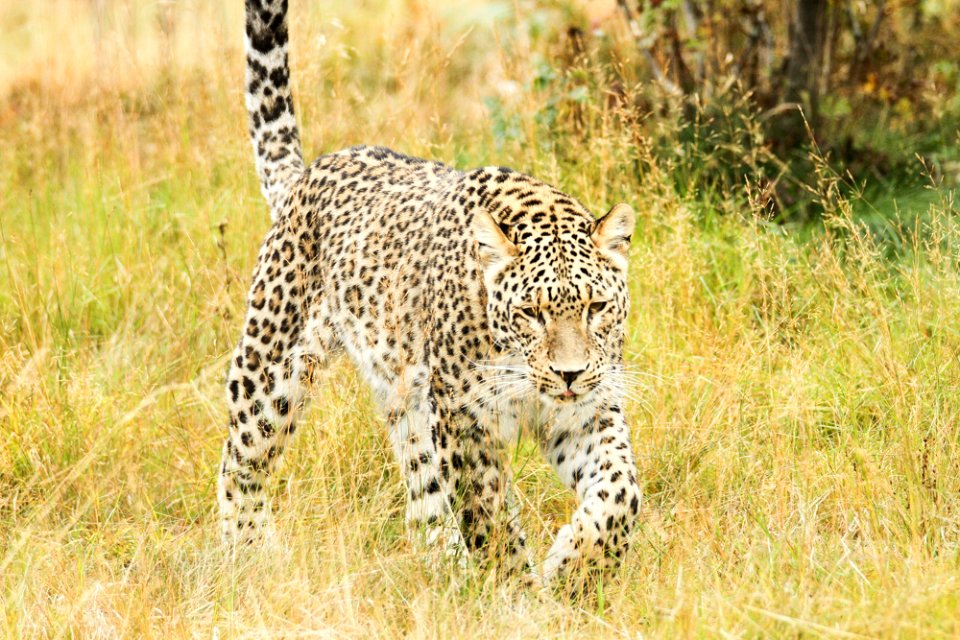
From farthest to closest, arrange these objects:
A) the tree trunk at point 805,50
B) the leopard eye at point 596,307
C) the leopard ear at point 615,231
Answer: the tree trunk at point 805,50 < the leopard ear at point 615,231 < the leopard eye at point 596,307

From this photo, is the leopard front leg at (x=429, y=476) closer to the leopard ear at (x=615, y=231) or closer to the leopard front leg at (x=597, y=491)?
the leopard front leg at (x=597, y=491)

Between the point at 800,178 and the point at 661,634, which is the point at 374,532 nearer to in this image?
the point at 661,634

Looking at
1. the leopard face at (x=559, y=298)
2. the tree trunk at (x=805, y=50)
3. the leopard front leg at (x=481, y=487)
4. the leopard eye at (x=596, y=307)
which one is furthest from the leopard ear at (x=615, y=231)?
the tree trunk at (x=805, y=50)

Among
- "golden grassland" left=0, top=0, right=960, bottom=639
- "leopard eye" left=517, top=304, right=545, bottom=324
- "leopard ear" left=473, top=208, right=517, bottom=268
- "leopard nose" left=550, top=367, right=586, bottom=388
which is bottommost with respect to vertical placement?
Answer: "golden grassland" left=0, top=0, right=960, bottom=639

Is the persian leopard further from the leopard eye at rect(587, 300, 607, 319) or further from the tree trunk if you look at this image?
the tree trunk

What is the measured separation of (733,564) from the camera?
423cm

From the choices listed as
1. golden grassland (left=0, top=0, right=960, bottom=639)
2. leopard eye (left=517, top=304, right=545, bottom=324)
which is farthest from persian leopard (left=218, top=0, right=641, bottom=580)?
golden grassland (left=0, top=0, right=960, bottom=639)

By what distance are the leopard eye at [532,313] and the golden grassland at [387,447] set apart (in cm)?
83

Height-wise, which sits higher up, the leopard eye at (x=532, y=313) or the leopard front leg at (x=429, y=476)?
the leopard eye at (x=532, y=313)

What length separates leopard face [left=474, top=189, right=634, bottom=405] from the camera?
441cm

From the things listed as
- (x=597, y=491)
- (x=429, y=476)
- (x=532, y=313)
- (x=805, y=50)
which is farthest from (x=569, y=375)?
(x=805, y=50)


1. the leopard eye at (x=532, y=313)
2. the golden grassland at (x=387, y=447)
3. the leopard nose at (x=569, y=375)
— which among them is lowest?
the golden grassland at (x=387, y=447)

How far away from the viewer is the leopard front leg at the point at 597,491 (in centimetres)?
437

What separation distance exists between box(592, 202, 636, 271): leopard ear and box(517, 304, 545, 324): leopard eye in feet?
1.11
